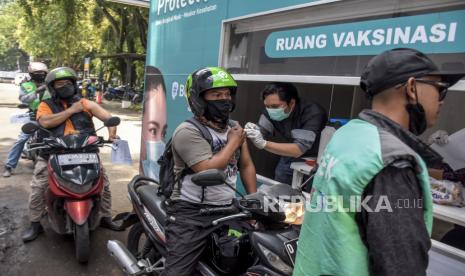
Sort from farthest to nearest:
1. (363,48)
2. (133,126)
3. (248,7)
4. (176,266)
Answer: (133,126) < (248,7) < (363,48) < (176,266)

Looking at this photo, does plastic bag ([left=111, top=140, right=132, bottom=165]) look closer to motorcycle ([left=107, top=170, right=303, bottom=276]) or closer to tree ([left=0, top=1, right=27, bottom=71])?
motorcycle ([left=107, top=170, right=303, bottom=276])

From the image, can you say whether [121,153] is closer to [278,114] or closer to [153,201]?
[153,201]

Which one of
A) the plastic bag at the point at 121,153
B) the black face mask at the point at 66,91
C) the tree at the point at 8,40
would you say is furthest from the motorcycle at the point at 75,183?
the tree at the point at 8,40

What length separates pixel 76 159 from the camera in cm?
341

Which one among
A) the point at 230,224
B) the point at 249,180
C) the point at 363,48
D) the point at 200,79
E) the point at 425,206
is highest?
the point at 363,48

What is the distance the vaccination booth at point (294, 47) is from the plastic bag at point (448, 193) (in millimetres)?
57

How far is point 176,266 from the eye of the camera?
7.00ft

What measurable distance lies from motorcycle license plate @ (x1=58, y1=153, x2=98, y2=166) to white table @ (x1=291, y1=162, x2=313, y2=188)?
1.83m

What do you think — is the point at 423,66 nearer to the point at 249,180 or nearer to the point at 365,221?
the point at 365,221

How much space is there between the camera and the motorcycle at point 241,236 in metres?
1.67

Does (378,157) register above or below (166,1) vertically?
below

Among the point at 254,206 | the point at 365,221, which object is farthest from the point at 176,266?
the point at 365,221

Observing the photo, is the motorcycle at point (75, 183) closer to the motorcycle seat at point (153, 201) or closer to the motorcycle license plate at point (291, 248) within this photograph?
the motorcycle seat at point (153, 201)

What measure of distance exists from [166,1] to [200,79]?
2696 mm
